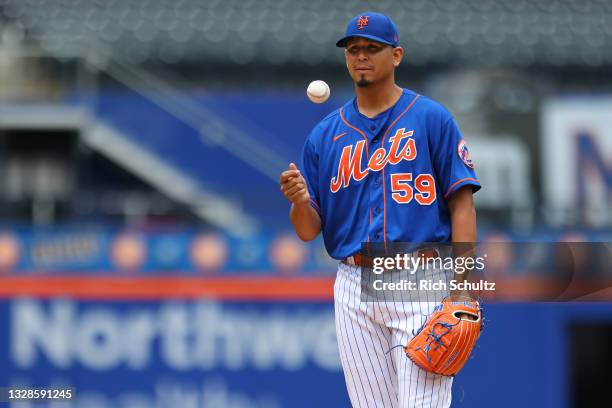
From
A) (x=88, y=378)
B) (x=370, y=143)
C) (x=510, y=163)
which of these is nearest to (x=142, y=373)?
(x=88, y=378)

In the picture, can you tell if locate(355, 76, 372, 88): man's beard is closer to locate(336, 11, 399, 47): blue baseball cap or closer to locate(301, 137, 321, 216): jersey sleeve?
locate(336, 11, 399, 47): blue baseball cap

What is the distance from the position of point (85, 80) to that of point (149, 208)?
5.08ft

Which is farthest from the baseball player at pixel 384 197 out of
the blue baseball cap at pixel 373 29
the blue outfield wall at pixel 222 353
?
the blue outfield wall at pixel 222 353

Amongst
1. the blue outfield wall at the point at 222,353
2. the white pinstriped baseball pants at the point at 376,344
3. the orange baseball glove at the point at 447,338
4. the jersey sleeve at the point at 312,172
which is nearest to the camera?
the orange baseball glove at the point at 447,338

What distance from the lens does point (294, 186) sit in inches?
110

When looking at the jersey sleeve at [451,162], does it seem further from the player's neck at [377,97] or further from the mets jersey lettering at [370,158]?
the player's neck at [377,97]

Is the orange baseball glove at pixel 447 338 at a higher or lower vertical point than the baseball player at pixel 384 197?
lower

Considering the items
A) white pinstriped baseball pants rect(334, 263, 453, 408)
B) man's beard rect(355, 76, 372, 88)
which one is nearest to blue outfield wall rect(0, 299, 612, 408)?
white pinstriped baseball pants rect(334, 263, 453, 408)

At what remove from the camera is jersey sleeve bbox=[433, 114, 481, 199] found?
2.79 metres

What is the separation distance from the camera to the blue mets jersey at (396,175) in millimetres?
2818

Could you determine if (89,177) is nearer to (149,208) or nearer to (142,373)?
(149,208)

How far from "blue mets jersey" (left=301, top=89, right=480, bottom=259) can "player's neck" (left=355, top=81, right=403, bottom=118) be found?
0.02 metres

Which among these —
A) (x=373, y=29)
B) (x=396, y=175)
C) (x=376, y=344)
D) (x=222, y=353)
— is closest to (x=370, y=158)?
(x=396, y=175)

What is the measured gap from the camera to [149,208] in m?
7.50
